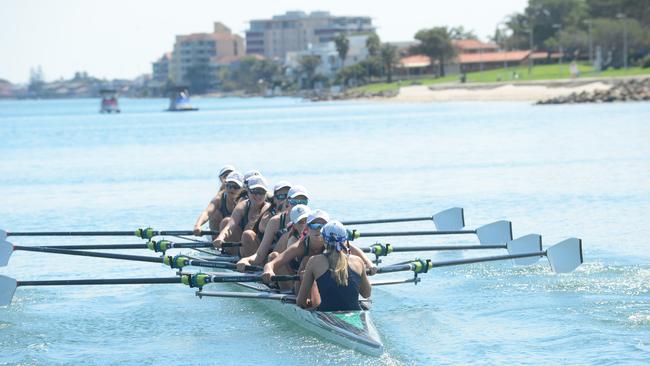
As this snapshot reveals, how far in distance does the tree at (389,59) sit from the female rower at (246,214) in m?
141

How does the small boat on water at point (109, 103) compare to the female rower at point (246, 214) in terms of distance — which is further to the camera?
the small boat on water at point (109, 103)

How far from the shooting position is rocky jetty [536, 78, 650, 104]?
73688 mm

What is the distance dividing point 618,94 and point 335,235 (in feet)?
219

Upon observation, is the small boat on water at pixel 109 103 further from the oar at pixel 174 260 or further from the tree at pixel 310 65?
the oar at pixel 174 260

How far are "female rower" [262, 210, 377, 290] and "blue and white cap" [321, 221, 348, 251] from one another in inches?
17.3

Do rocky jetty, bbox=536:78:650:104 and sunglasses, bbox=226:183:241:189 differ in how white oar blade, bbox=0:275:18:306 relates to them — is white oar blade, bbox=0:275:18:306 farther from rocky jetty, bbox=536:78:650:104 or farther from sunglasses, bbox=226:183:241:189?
rocky jetty, bbox=536:78:650:104

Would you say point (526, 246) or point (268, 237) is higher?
point (268, 237)

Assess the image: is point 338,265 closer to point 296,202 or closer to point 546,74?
point 296,202

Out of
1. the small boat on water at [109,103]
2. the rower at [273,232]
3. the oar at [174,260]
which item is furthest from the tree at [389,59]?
the rower at [273,232]

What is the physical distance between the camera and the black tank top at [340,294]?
39.5 ft

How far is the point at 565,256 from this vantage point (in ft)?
49.6

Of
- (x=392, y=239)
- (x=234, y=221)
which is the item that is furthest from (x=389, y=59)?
(x=234, y=221)

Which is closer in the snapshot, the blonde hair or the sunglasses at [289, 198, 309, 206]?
the blonde hair

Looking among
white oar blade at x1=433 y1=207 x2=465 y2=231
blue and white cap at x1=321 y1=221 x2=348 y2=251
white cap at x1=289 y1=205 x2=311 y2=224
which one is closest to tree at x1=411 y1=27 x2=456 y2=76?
white oar blade at x1=433 y1=207 x2=465 y2=231
